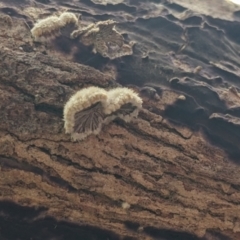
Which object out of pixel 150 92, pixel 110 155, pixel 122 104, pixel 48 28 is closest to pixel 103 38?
pixel 48 28

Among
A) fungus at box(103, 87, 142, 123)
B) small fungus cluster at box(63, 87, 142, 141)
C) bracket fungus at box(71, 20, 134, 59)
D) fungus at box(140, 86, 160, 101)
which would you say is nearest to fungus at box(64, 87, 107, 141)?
small fungus cluster at box(63, 87, 142, 141)

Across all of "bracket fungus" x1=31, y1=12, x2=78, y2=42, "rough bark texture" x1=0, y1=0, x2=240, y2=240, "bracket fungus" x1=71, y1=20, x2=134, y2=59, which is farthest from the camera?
"bracket fungus" x1=71, y1=20, x2=134, y2=59

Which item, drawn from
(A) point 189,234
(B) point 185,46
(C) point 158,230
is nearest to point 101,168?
(C) point 158,230

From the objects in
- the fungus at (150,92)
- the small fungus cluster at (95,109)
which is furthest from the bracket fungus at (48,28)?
the fungus at (150,92)

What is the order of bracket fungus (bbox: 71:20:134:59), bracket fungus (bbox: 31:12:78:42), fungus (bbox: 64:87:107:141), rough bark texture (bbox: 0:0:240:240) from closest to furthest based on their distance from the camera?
fungus (bbox: 64:87:107:141)
rough bark texture (bbox: 0:0:240:240)
bracket fungus (bbox: 31:12:78:42)
bracket fungus (bbox: 71:20:134:59)

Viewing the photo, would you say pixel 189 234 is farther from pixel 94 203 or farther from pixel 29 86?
pixel 29 86

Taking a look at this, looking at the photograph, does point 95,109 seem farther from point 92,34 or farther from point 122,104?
point 92,34

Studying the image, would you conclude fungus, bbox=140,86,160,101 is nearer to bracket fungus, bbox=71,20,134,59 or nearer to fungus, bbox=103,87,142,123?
fungus, bbox=103,87,142,123

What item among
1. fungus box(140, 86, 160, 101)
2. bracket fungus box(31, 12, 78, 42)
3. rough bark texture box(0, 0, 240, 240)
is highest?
bracket fungus box(31, 12, 78, 42)
